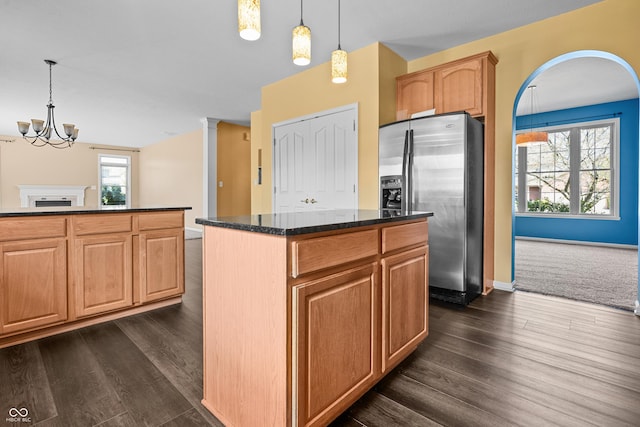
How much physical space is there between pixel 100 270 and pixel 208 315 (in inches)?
59.5

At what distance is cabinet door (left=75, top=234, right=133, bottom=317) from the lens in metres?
2.38

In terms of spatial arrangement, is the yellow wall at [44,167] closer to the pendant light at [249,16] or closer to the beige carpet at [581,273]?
the pendant light at [249,16]

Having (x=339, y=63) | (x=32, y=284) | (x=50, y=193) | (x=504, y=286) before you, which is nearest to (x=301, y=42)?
(x=339, y=63)

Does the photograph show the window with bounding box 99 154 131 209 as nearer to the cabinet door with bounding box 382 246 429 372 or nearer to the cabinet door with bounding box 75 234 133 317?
the cabinet door with bounding box 75 234 133 317

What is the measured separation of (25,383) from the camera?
170 cm

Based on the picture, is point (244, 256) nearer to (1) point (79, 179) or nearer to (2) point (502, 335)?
(2) point (502, 335)

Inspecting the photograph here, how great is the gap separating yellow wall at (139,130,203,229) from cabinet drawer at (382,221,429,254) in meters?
5.92

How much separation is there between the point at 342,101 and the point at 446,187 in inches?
65.6

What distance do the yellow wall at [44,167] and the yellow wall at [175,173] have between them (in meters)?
1.29

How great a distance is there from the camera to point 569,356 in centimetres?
202

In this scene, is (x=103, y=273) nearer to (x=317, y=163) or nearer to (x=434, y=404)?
(x=434, y=404)

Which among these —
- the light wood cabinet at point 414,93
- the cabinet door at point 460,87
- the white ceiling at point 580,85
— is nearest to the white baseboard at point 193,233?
the light wood cabinet at point 414,93

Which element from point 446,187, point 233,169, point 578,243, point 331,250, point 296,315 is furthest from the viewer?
point 233,169

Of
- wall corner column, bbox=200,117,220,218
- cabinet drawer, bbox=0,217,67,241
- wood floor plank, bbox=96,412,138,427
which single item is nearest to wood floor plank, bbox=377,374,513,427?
wood floor plank, bbox=96,412,138,427
